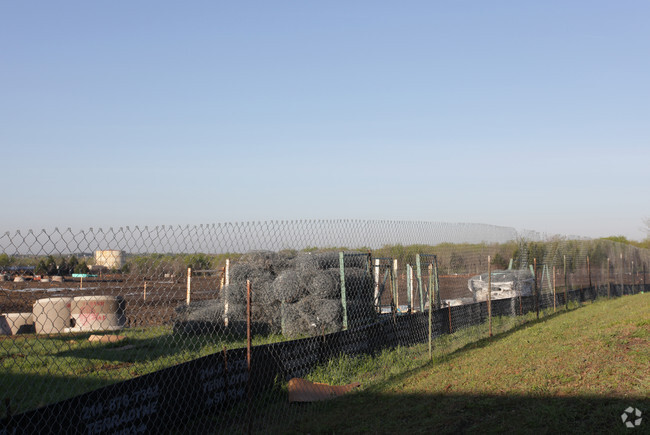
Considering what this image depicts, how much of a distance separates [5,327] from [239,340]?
700 cm

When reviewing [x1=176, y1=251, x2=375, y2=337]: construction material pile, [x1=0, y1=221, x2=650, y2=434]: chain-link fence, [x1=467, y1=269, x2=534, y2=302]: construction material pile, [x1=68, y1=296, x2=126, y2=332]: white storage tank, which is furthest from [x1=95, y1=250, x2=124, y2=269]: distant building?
[x1=467, y1=269, x2=534, y2=302]: construction material pile

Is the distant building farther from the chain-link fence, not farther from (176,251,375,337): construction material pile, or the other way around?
(176,251,375,337): construction material pile

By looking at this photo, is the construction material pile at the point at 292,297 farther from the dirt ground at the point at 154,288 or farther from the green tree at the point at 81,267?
the green tree at the point at 81,267

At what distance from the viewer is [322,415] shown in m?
6.62

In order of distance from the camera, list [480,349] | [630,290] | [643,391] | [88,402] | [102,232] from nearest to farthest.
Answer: [102,232]
[88,402]
[643,391]
[480,349]
[630,290]

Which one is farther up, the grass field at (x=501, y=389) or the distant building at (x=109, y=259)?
the distant building at (x=109, y=259)

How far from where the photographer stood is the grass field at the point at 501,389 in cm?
579

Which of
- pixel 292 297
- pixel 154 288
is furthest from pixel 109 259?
pixel 292 297

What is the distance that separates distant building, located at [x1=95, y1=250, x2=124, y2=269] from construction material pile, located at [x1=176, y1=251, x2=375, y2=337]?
6.47 meters

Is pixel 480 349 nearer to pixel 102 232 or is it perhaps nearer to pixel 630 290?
pixel 102 232

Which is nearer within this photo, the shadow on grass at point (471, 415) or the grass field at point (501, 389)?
the shadow on grass at point (471, 415)

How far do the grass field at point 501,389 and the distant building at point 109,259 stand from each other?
115 inches

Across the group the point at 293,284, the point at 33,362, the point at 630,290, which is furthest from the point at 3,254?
the point at 630,290

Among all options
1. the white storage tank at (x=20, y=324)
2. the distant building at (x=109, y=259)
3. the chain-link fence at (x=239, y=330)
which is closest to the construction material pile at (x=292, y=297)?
the chain-link fence at (x=239, y=330)
